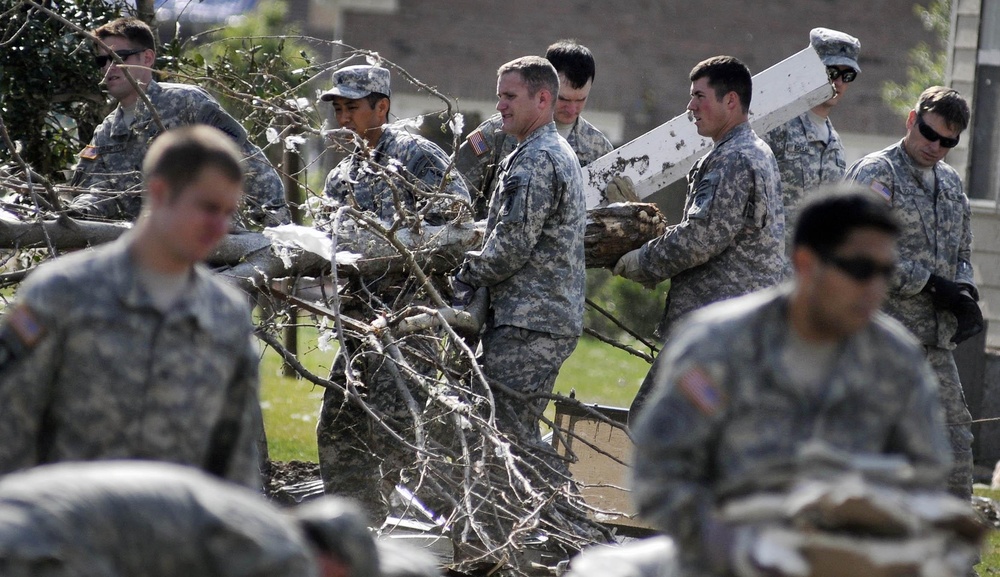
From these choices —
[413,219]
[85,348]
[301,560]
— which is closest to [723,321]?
[301,560]

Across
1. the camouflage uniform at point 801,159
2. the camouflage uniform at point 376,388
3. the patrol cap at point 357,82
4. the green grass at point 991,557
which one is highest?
the patrol cap at point 357,82

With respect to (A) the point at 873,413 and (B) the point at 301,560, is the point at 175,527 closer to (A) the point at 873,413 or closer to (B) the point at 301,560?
(B) the point at 301,560

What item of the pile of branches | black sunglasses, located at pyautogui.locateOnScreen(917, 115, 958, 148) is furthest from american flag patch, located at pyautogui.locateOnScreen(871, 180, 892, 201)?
the pile of branches

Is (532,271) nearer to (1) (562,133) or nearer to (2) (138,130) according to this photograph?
(1) (562,133)

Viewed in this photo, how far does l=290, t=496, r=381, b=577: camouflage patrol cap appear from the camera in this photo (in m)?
3.20

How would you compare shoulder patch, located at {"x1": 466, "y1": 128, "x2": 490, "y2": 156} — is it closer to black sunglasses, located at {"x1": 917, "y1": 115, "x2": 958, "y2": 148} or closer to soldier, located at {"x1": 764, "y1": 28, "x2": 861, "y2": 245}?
soldier, located at {"x1": 764, "y1": 28, "x2": 861, "y2": 245}

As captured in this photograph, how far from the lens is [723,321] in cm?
303

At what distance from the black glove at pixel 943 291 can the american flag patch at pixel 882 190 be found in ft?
1.53

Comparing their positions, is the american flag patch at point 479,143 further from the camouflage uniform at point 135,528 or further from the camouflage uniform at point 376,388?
the camouflage uniform at point 135,528

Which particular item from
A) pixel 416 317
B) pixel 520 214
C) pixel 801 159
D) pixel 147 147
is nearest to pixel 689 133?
pixel 801 159

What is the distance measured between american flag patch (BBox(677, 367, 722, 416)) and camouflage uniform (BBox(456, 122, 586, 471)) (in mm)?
3155

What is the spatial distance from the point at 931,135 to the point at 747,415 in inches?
168

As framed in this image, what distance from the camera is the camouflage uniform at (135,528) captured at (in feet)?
8.65

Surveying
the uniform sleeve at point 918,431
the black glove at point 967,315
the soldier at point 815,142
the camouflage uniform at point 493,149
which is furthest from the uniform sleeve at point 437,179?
the uniform sleeve at point 918,431
